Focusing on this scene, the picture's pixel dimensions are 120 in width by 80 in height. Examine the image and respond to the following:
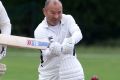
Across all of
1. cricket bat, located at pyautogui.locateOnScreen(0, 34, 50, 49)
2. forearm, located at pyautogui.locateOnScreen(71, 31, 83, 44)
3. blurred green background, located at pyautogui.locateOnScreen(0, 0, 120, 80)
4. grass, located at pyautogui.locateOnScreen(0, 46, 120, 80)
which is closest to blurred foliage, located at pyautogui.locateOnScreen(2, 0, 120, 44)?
blurred green background, located at pyautogui.locateOnScreen(0, 0, 120, 80)

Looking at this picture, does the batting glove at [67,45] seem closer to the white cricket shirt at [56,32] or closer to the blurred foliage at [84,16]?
the white cricket shirt at [56,32]

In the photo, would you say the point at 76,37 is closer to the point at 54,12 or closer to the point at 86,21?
the point at 54,12

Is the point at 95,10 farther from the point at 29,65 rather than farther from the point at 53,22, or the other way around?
the point at 53,22

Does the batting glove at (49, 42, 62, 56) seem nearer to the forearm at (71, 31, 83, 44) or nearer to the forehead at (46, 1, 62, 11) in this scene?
the forearm at (71, 31, 83, 44)

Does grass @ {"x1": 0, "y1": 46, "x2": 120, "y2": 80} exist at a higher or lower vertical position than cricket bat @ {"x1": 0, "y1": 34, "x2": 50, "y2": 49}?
lower

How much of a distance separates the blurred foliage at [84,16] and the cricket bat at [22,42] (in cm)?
2081

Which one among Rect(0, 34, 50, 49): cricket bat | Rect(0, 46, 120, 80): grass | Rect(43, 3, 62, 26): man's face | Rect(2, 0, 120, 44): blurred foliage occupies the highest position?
Rect(43, 3, 62, 26): man's face

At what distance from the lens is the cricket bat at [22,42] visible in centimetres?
794

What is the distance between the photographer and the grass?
16984 mm

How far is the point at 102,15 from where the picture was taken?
32.4 meters

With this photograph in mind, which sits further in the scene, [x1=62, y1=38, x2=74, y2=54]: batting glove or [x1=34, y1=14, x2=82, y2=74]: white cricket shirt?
[x1=34, y1=14, x2=82, y2=74]: white cricket shirt

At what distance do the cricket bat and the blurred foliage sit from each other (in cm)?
2081

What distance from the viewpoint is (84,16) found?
3153 cm

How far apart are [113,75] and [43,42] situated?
9.37 meters
